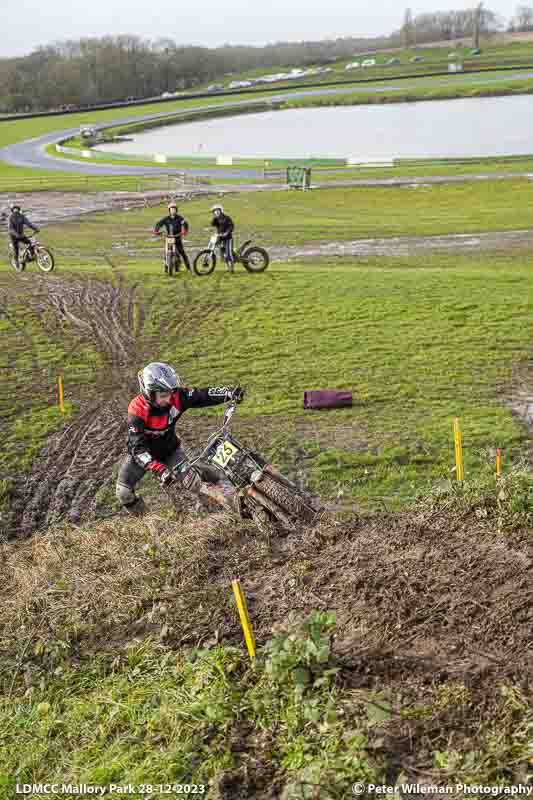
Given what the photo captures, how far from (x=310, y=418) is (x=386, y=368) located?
281 cm

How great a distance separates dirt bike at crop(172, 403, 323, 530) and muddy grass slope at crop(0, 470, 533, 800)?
0.24m

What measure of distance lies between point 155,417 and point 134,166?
6216cm

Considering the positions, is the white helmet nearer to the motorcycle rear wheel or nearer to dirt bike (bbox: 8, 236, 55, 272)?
the motorcycle rear wheel

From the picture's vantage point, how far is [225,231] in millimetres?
22969

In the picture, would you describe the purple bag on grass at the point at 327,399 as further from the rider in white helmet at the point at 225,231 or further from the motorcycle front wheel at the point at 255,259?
the motorcycle front wheel at the point at 255,259

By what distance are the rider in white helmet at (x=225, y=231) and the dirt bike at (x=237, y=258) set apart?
0.11 meters

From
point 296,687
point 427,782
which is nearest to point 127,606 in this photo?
point 296,687

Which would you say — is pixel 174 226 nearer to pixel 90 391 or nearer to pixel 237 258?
pixel 237 258

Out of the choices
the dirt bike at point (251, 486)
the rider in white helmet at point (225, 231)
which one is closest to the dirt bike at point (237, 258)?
the rider in white helmet at point (225, 231)

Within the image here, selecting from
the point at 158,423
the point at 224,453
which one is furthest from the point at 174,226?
the point at 224,453

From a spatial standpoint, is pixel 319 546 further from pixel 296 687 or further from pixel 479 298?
pixel 479 298

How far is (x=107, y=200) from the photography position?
4728cm

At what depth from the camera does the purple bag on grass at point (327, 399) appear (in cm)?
1404

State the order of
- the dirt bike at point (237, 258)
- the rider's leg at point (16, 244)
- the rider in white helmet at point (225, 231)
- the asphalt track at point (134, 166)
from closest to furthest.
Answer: the rider in white helmet at point (225, 231), the dirt bike at point (237, 258), the rider's leg at point (16, 244), the asphalt track at point (134, 166)
